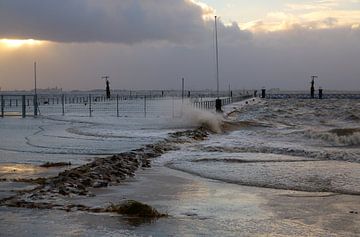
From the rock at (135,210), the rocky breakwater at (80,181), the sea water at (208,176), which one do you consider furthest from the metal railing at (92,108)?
the rock at (135,210)

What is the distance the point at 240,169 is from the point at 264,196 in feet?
10.9

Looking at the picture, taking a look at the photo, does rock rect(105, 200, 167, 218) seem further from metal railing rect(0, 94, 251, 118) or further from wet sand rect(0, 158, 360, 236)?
metal railing rect(0, 94, 251, 118)

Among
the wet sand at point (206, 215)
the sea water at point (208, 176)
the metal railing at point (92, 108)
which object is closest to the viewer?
the wet sand at point (206, 215)

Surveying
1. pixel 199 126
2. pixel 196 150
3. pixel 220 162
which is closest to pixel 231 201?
pixel 220 162

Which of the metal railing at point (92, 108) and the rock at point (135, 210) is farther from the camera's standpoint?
the metal railing at point (92, 108)

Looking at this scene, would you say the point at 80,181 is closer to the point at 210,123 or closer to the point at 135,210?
the point at 135,210

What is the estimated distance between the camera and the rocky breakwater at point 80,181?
7.61 metres

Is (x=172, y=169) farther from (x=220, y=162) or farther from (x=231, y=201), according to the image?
(x=231, y=201)

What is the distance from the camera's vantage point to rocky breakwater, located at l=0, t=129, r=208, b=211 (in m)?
7.61

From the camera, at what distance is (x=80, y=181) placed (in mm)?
9383

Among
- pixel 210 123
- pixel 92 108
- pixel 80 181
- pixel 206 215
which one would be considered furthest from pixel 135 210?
pixel 92 108

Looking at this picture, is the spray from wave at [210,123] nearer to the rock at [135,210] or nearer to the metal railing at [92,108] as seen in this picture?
the metal railing at [92,108]

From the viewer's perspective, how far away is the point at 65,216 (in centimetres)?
682

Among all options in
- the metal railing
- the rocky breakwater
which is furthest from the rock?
the metal railing
